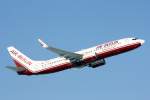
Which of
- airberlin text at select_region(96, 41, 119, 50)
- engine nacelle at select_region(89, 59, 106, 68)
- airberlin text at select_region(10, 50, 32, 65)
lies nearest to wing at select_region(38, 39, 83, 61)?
engine nacelle at select_region(89, 59, 106, 68)

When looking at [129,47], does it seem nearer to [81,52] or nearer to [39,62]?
[81,52]

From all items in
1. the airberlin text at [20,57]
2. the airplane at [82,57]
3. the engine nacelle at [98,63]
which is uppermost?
the airberlin text at [20,57]

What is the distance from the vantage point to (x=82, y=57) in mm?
128625

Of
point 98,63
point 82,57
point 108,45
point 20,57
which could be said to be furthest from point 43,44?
point 20,57

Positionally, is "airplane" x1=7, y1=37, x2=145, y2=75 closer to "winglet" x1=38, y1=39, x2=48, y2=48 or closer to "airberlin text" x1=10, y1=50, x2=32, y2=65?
"winglet" x1=38, y1=39, x2=48, y2=48

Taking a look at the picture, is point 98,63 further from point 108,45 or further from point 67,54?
point 67,54

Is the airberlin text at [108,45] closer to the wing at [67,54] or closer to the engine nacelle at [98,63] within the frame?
the engine nacelle at [98,63]

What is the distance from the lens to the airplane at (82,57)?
416 feet

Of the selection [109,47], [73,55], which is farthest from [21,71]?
[109,47]

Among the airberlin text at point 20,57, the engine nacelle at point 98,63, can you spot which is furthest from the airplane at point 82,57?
the airberlin text at point 20,57

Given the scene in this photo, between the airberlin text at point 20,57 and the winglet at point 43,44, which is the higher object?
the airberlin text at point 20,57

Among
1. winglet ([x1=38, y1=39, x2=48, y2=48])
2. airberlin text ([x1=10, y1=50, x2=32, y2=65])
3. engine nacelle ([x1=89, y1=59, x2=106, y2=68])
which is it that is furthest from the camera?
airberlin text ([x1=10, y1=50, x2=32, y2=65])

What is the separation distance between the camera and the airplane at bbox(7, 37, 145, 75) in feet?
416

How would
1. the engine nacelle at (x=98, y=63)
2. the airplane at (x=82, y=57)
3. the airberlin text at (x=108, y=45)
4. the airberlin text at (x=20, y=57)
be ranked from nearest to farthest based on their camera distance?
the airplane at (x=82, y=57) < the airberlin text at (x=108, y=45) < the engine nacelle at (x=98, y=63) < the airberlin text at (x=20, y=57)
